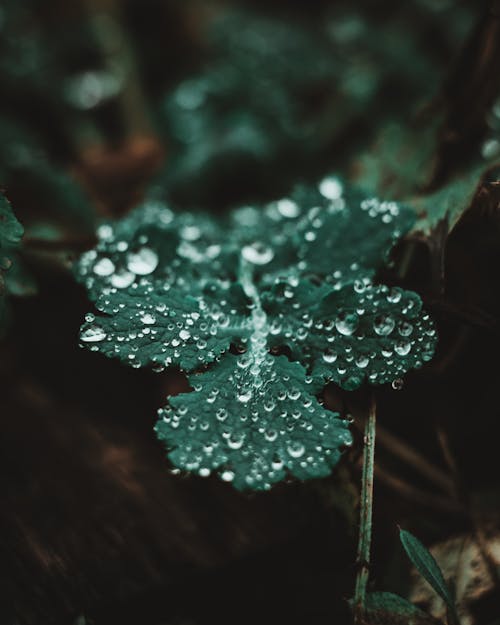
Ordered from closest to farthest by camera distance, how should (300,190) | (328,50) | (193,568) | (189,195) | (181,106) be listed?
(193,568) < (300,190) < (189,195) < (181,106) < (328,50)

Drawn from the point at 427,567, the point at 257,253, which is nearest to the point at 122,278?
the point at 257,253

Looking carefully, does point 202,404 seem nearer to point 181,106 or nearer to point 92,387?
point 92,387

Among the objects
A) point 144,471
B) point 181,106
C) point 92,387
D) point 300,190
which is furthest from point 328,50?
point 144,471

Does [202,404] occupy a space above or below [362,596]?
above

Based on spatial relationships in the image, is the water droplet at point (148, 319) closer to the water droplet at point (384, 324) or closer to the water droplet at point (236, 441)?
the water droplet at point (236, 441)

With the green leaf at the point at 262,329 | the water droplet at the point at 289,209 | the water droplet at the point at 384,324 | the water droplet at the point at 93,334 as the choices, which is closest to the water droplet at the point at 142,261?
the green leaf at the point at 262,329

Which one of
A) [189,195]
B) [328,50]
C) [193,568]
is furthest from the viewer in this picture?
[328,50]
